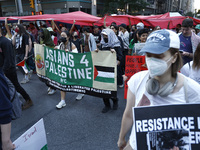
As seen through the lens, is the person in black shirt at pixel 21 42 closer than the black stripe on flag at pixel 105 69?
No

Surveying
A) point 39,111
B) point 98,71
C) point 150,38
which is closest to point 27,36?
point 39,111

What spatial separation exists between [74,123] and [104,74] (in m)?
1.16

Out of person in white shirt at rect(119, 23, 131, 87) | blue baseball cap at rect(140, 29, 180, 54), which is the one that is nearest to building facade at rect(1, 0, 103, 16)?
person in white shirt at rect(119, 23, 131, 87)

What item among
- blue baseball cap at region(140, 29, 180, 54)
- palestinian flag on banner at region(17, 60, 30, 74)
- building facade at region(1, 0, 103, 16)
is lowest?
palestinian flag on banner at region(17, 60, 30, 74)

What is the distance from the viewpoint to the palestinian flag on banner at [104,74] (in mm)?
3383

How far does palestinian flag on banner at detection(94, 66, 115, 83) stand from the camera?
338 centimetres

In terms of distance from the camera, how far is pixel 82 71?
369 cm

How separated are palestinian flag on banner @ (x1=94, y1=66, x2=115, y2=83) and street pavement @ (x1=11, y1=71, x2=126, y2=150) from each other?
825 millimetres

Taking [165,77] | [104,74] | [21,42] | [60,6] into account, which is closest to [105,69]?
[104,74]

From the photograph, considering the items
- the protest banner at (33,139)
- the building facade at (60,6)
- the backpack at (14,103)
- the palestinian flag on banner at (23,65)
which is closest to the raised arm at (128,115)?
the protest banner at (33,139)

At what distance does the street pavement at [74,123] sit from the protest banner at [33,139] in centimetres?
117

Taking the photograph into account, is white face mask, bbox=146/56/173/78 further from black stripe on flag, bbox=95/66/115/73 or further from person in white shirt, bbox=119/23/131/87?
person in white shirt, bbox=119/23/131/87

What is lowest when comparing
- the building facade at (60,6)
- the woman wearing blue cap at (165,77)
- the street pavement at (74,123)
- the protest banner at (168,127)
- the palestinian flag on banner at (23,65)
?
the street pavement at (74,123)

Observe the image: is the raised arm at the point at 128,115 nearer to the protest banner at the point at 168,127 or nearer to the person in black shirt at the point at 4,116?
the protest banner at the point at 168,127
